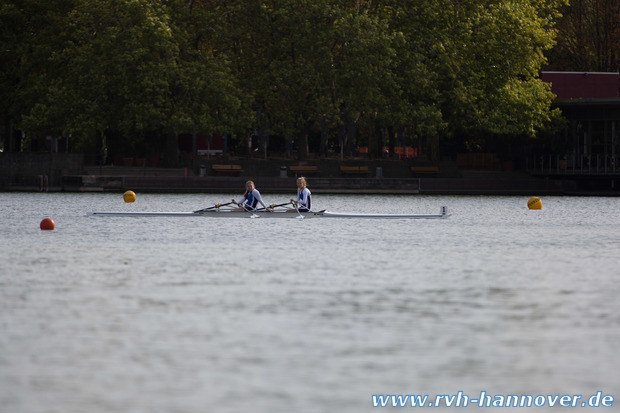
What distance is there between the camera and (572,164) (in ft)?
262

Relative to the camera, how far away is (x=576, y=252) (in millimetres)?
29359

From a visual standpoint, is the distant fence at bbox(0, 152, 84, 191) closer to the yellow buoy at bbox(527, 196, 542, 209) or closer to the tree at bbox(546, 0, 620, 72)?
the yellow buoy at bbox(527, 196, 542, 209)

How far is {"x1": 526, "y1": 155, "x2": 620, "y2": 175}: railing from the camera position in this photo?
3061 inches

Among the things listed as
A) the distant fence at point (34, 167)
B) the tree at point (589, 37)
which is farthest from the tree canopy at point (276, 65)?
the tree at point (589, 37)

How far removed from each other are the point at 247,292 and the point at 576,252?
12.4 m

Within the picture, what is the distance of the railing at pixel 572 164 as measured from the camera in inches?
3061

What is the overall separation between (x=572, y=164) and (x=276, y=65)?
68.8 feet

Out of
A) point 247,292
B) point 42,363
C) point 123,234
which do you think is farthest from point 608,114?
point 42,363

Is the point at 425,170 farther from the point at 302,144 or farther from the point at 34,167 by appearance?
the point at 34,167

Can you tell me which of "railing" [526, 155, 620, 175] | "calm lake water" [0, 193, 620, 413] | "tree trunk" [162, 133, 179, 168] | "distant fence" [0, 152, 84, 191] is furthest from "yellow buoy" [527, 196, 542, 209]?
"distant fence" [0, 152, 84, 191]

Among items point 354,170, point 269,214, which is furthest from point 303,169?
point 269,214

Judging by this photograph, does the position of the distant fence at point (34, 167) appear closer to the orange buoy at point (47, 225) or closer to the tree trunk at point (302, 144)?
the tree trunk at point (302, 144)

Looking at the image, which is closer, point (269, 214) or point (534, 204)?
point (269, 214)

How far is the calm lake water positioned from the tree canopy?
4285 centimetres
